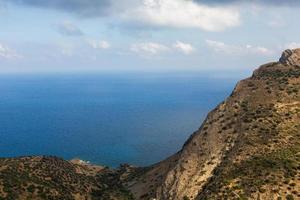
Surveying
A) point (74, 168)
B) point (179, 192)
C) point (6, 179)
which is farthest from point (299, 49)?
point (6, 179)

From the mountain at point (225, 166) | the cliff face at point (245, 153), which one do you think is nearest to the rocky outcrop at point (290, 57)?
the mountain at point (225, 166)

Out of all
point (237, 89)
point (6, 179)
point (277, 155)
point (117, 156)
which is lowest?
point (117, 156)

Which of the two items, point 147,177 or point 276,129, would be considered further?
point 147,177

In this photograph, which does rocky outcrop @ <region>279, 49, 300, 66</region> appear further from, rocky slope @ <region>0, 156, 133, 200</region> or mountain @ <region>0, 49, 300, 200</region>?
rocky slope @ <region>0, 156, 133, 200</region>

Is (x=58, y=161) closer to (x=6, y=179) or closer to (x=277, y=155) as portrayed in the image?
(x=6, y=179)

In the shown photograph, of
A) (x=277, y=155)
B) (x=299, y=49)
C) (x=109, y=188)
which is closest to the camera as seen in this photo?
(x=277, y=155)

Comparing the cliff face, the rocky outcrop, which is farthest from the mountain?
the rocky outcrop

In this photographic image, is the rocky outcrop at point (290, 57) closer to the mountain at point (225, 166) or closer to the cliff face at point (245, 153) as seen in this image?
the mountain at point (225, 166)

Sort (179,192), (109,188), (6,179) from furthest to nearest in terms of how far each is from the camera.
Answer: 1. (109,188)
2. (6,179)
3. (179,192)
